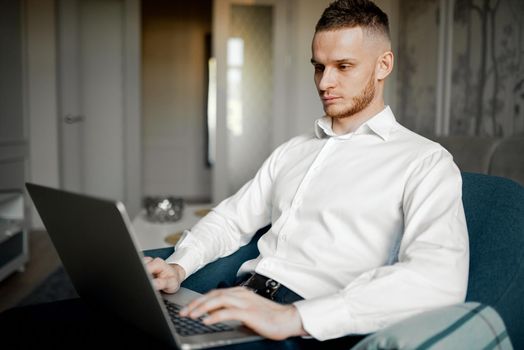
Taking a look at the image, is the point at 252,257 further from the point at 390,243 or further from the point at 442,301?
the point at 442,301

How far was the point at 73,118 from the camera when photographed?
4.88 m

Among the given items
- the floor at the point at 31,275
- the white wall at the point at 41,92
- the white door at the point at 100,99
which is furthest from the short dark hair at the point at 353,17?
the white wall at the point at 41,92

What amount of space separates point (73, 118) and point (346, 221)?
421 cm

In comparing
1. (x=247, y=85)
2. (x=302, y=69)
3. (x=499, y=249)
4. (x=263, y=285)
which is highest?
(x=302, y=69)

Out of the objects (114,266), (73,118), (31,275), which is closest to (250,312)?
(114,266)

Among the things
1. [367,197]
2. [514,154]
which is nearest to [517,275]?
[367,197]

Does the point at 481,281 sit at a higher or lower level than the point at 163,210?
higher

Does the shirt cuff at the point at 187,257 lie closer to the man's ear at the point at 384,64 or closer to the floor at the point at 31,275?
the man's ear at the point at 384,64

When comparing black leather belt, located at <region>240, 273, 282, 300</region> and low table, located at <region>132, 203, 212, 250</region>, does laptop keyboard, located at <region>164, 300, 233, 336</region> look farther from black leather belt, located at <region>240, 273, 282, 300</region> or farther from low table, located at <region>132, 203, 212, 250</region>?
low table, located at <region>132, 203, 212, 250</region>

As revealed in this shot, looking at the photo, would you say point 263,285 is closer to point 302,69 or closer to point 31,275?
point 31,275

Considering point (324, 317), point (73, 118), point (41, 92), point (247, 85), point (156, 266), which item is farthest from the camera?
point (247, 85)

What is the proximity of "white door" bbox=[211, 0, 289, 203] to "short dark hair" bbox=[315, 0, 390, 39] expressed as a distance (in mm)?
3613

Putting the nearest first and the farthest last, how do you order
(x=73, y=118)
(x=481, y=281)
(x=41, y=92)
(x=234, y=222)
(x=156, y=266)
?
(x=481, y=281), (x=156, y=266), (x=234, y=222), (x=41, y=92), (x=73, y=118)

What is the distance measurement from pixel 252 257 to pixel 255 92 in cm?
376
